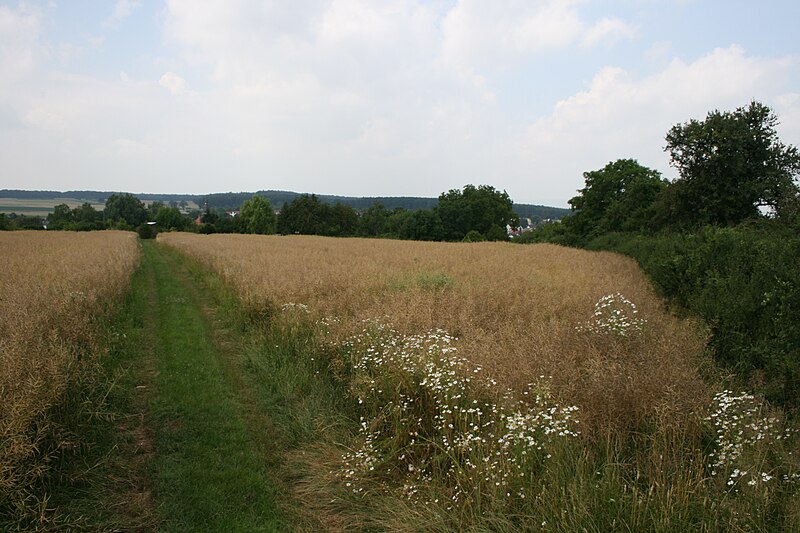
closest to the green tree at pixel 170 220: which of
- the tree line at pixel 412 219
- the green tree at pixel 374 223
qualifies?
the tree line at pixel 412 219

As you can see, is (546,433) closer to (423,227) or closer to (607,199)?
(607,199)

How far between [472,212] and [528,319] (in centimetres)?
8229

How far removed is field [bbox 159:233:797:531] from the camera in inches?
129

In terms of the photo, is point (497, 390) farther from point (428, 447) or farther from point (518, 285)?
point (518, 285)

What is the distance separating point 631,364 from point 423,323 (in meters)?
3.44

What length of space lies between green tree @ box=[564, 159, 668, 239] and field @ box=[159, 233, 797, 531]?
4156 centimetres

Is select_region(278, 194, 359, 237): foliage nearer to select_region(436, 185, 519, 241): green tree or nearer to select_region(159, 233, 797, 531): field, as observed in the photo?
select_region(436, 185, 519, 241): green tree

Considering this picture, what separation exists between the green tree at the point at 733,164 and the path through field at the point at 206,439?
86.7ft

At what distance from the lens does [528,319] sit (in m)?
8.58

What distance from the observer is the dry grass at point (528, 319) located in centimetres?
448

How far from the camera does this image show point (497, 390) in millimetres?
4883

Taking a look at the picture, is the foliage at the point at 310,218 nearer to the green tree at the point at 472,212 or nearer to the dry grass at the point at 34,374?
the green tree at the point at 472,212

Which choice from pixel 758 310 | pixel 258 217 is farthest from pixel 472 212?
pixel 758 310

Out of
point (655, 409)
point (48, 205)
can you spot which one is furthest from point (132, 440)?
point (48, 205)
